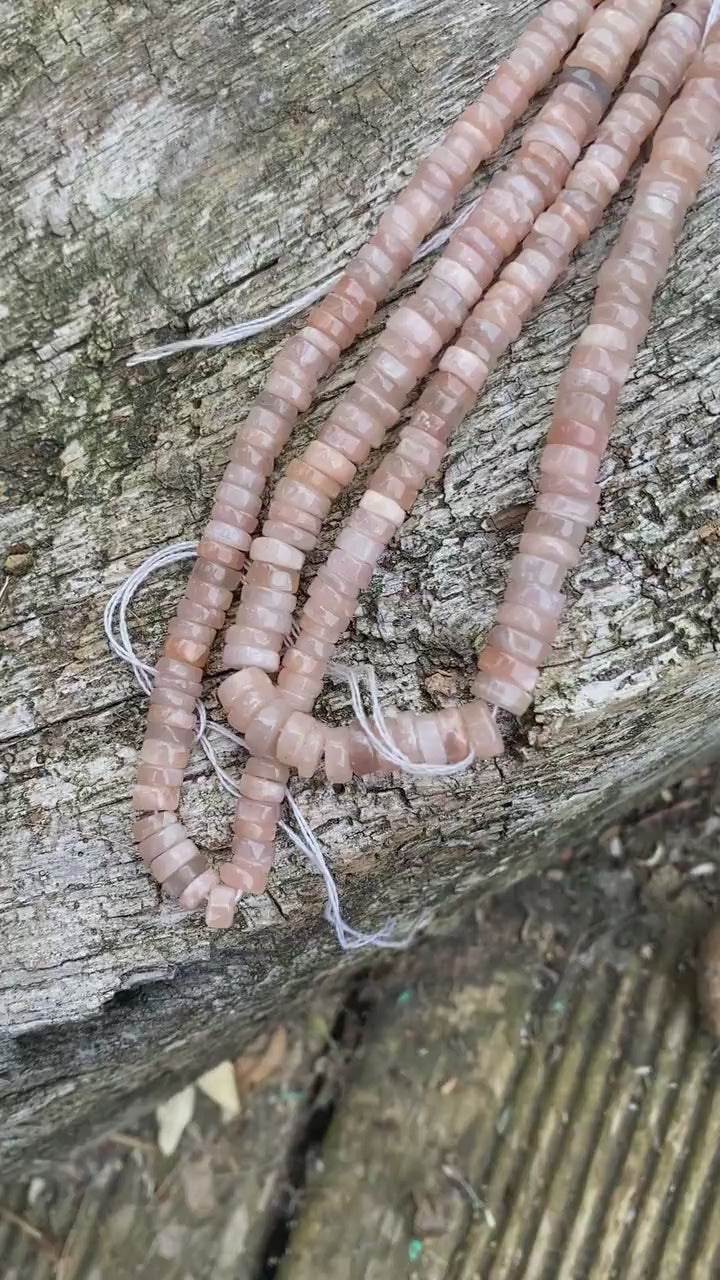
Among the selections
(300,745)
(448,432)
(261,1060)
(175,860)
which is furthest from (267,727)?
(261,1060)

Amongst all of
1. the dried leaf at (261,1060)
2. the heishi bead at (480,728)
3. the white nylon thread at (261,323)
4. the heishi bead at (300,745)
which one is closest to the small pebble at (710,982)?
the dried leaf at (261,1060)

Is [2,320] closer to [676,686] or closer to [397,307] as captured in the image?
[397,307]

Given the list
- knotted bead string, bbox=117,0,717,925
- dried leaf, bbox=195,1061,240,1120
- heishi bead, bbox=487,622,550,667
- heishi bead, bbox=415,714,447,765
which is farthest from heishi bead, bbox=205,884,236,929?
dried leaf, bbox=195,1061,240,1120

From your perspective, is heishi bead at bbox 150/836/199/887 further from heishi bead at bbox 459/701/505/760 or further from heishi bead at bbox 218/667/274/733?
heishi bead at bbox 459/701/505/760

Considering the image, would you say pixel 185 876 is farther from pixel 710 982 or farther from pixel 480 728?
pixel 710 982

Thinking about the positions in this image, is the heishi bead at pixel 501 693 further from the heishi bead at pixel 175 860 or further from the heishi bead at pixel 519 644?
the heishi bead at pixel 175 860

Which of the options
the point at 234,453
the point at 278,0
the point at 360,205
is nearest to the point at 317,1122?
the point at 234,453
